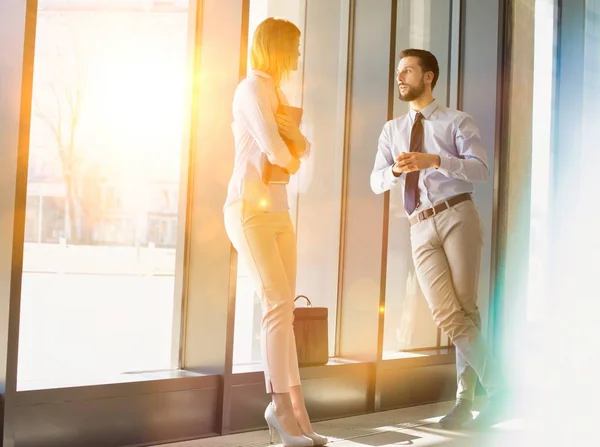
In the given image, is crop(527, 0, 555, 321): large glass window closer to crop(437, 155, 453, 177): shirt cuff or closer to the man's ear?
the man's ear

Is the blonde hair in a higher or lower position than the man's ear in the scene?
lower

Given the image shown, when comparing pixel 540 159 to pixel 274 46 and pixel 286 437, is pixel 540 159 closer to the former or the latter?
pixel 274 46

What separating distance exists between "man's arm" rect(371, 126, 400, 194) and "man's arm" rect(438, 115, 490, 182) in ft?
0.76

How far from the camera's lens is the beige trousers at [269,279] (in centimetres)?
306

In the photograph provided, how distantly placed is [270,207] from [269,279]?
0.28 meters

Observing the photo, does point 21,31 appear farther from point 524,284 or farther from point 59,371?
point 524,284

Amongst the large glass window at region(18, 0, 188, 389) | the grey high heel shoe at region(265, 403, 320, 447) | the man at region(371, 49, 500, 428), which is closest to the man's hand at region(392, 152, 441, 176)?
the man at region(371, 49, 500, 428)

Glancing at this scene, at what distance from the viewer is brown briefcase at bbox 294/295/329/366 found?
12.7 ft

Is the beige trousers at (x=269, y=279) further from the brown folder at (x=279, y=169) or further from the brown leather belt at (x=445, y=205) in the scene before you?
the brown leather belt at (x=445, y=205)

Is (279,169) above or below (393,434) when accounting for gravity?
above

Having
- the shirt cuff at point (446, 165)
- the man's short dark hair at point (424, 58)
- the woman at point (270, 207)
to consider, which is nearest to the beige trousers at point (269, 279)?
the woman at point (270, 207)

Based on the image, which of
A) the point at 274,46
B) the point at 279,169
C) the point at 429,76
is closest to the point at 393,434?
the point at 279,169

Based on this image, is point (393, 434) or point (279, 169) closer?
point (279, 169)

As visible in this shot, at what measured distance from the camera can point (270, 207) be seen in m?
3.09
